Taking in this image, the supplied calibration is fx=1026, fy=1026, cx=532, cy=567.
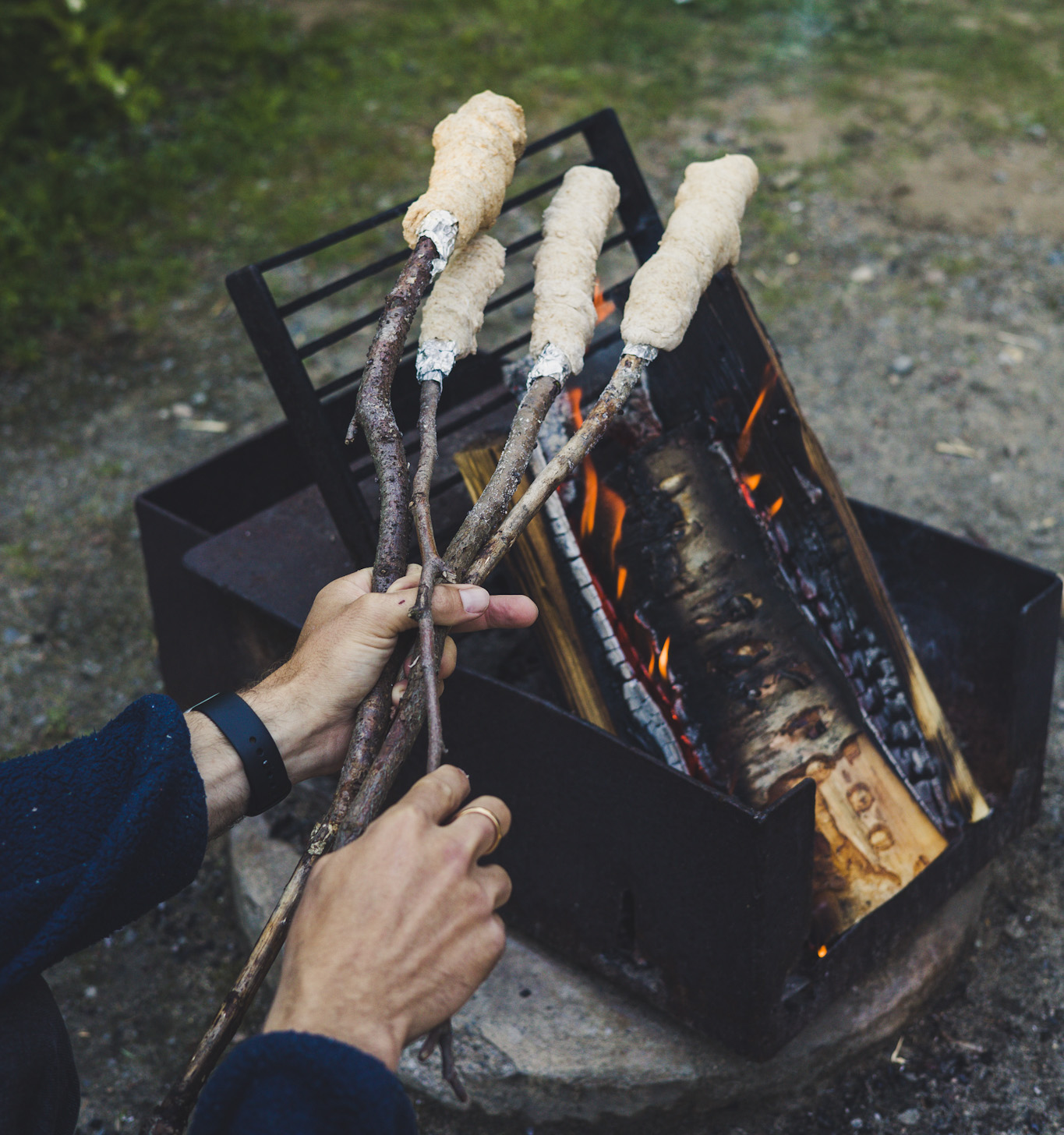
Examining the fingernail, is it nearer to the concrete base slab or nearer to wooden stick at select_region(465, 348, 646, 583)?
wooden stick at select_region(465, 348, 646, 583)

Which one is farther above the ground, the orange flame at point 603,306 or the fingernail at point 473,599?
the fingernail at point 473,599

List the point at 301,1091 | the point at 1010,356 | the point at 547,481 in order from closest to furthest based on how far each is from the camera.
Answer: the point at 301,1091
the point at 547,481
the point at 1010,356

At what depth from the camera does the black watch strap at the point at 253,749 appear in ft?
5.25

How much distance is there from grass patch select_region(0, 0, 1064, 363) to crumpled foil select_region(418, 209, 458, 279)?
3.22m

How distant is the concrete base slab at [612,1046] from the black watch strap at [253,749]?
2.38 ft

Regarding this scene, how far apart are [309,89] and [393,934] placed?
18.4ft

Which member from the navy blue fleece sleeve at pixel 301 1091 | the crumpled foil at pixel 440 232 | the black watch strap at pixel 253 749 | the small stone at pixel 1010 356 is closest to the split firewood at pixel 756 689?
the crumpled foil at pixel 440 232

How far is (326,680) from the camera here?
157 centimetres

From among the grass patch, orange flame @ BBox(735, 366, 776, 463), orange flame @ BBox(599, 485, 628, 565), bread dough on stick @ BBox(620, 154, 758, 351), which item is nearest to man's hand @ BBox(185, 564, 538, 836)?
orange flame @ BBox(599, 485, 628, 565)

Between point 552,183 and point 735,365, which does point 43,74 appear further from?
point 735,365

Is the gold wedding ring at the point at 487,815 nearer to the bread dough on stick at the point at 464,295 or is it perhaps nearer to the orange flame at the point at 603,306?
the bread dough on stick at the point at 464,295

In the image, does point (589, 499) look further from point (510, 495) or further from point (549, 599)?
point (510, 495)

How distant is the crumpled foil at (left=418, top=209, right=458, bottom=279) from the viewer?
65.9 inches

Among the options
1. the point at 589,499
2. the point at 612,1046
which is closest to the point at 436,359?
the point at 589,499
